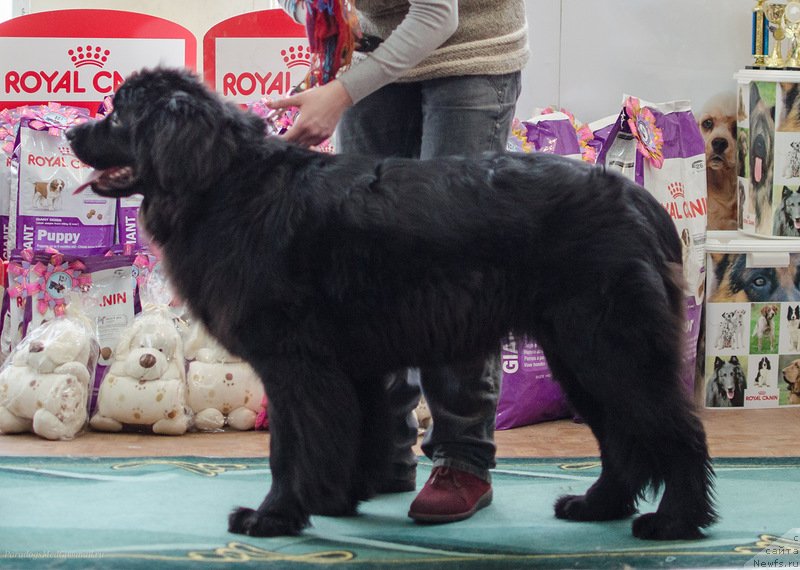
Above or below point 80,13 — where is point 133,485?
below

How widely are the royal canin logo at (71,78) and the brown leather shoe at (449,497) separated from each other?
81.5 inches

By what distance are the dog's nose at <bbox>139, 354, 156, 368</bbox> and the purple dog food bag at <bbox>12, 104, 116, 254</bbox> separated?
1.45 feet

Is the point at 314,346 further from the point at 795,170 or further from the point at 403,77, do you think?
the point at 795,170

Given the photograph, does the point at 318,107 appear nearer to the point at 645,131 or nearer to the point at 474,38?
the point at 474,38

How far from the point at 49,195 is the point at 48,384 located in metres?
0.64

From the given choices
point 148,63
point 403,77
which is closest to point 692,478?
point 403,77

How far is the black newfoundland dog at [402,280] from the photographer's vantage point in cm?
193

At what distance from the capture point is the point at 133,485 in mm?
2471

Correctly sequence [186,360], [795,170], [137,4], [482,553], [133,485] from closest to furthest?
[482,553]
[133,485]
[186,360]
[795,170]
[137,4]

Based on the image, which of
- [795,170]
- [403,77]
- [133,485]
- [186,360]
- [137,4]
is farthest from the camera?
[137,4]

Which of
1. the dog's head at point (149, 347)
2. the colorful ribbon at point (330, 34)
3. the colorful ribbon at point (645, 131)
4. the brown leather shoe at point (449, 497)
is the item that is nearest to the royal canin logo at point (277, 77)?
the dog's head at point (149, 347)

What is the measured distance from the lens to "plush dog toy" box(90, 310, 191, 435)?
314cm

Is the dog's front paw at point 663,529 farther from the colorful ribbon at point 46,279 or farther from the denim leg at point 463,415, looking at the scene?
the colorful ribbon at point 46,279

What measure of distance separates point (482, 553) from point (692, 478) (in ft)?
1.39
